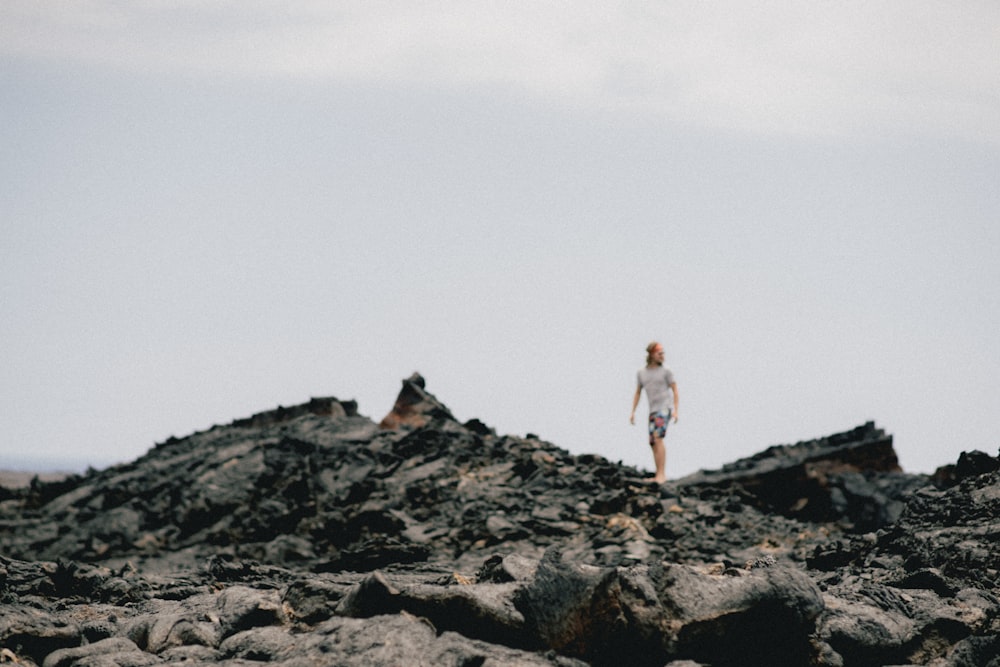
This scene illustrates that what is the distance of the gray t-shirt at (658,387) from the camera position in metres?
15.1

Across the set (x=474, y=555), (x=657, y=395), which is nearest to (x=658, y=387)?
(x=657, y=395)

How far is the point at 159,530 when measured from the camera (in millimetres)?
17016

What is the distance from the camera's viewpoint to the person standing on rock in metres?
15.1

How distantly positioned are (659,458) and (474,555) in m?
3.97

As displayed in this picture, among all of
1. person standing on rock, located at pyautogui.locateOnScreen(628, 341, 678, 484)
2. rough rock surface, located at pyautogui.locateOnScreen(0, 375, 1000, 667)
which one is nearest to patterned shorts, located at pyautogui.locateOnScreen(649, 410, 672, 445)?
person standing on rock, located at pyautogui.locateOnScreen(628, 341, 678, 484)

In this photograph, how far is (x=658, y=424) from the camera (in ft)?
49.5

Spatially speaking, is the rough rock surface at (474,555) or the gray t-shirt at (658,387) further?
the gray t-shirt at (658,387)

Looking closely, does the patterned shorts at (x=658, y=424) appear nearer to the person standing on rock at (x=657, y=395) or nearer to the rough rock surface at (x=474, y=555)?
the person standing on rock at (x=657, y=395)

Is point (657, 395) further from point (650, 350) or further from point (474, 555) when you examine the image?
point (474, 555)

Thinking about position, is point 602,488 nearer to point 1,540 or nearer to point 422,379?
point 422,379

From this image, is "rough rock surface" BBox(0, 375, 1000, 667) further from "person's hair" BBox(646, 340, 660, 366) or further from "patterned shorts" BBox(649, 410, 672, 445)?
"person's hair" BBox(646, 340, 660, 366)

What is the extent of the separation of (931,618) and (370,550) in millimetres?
7103

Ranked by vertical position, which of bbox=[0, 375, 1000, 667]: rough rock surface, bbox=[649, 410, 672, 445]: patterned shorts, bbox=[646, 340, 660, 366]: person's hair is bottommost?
bbox=[0, 375, 1000, 667]: rough rock surface

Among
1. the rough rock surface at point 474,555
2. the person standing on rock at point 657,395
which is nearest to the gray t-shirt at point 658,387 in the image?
the person standing on rock at point 657,395
